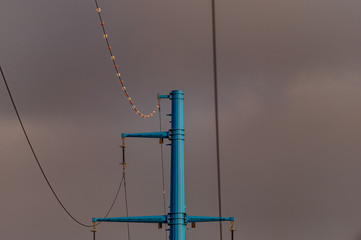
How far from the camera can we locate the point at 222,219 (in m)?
31.7

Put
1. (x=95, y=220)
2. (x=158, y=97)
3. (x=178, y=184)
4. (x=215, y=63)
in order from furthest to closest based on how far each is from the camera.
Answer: (x=158, y=97) < (x=178, y=184) < (x=95, y=220) < (x=215, y=63)

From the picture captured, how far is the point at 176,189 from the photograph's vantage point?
33.6m

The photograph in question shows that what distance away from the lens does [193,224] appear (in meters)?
32.2

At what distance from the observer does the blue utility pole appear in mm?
31770

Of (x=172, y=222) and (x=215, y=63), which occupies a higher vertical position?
(x=215, y=63)

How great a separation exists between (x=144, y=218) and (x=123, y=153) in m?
3.84

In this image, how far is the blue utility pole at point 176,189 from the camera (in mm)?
31770

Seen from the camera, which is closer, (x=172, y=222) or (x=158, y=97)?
(x=172, y=222)

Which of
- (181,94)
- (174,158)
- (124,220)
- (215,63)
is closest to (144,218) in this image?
(124,220)

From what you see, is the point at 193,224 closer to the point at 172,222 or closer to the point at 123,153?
the point at 172,222

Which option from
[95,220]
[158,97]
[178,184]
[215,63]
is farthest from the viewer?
[158,97]

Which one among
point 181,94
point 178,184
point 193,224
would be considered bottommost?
point 193,224

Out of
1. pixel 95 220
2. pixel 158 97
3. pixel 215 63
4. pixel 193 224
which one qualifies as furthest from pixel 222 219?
pixel 215 63

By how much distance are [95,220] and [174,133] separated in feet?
22.8
